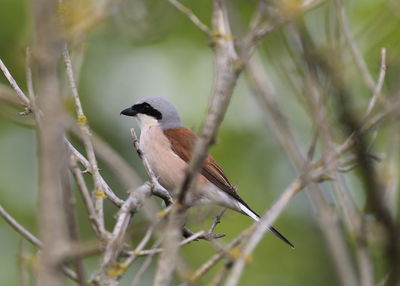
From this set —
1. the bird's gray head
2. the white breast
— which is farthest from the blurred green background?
the white breast

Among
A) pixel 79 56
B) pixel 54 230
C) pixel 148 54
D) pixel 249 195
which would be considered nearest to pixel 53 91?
pixel 54 230

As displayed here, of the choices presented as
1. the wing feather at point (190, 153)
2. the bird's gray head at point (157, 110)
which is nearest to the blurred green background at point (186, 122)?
the bird's gray head at point (157, 110)

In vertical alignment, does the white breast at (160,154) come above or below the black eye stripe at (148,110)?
below

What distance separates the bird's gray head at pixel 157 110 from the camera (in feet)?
18.6

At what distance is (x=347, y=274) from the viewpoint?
6.43 ft

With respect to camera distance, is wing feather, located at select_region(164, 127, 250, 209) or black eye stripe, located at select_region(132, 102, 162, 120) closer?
wing feather, located at select_region(164, 127, 250, 209)

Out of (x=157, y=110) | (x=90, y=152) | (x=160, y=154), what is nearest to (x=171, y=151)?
(x=160, y=154)

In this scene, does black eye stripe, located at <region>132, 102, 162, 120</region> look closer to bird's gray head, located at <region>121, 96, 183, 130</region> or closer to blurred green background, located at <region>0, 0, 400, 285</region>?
bird's gray head, located at <region>121, 96, 183, 130</region>

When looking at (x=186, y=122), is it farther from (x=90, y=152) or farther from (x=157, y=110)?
(x=90, y=152)

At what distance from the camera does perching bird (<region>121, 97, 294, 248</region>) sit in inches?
207

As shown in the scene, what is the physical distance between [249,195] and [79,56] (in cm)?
633

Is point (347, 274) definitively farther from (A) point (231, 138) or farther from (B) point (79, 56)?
(A) point (231, 138)

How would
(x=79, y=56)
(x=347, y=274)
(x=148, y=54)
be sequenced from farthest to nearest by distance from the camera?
(x=148, y=54) < (x=79, y=56) < (x=347, y=274)

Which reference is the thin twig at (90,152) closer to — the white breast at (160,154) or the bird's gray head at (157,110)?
the white breast at (160,154)
